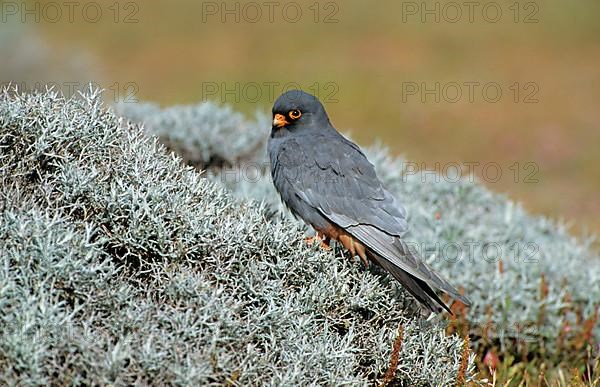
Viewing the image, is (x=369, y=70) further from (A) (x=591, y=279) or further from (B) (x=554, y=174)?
(A) (x=591, y=279)

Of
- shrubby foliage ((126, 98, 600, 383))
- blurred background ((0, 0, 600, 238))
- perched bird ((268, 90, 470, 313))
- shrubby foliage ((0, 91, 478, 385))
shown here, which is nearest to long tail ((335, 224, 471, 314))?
perched bird ((268, 90, 470, 313))

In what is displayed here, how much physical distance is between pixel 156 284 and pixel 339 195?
4.49ft

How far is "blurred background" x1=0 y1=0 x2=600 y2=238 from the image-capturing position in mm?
10531

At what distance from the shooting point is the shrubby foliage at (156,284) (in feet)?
8.87

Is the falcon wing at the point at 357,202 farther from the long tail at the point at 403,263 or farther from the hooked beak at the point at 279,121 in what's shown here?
the hooked beak at the point at 279,121

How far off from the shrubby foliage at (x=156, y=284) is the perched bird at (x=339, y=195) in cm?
15

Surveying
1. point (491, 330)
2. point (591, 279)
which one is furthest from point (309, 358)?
point (591, 279)

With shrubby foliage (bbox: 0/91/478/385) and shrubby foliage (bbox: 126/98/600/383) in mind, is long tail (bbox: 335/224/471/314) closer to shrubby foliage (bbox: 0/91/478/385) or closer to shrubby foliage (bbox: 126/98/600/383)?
shrubby foliage (bbox: 0/91/478/385)

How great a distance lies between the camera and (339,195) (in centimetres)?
409

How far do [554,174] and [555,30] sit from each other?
22.2 feet

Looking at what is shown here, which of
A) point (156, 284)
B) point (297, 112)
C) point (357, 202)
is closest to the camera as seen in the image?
point (156, 284)

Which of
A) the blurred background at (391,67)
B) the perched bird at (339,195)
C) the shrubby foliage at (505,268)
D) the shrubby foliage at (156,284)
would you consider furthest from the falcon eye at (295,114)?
the blurred background at (391,67)

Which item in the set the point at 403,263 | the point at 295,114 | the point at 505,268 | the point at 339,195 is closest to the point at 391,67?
the point at 505,268

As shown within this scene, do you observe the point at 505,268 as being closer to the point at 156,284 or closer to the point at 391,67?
the point at 156,284
